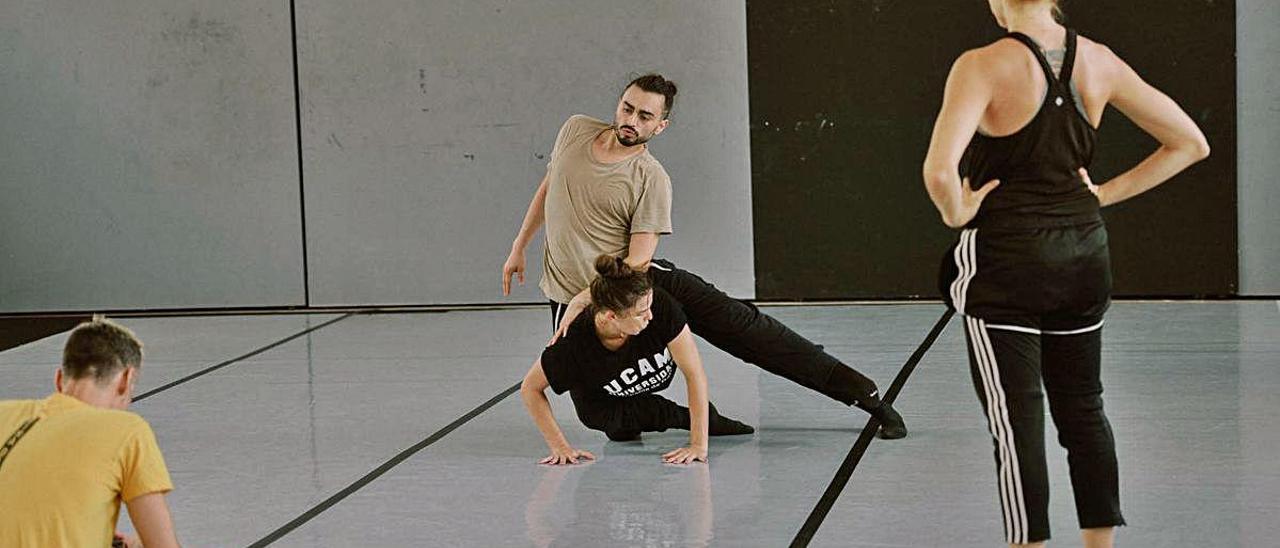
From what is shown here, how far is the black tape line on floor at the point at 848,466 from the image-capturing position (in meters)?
4.19

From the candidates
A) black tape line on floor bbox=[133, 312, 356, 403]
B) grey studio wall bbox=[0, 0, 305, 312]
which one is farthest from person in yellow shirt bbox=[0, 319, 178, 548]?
grey studio wall bbox=[0, 0, 305, 312]

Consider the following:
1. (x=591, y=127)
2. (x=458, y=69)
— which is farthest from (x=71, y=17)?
(x=591, y=127)

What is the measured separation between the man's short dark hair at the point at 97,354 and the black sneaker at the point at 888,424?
293cm

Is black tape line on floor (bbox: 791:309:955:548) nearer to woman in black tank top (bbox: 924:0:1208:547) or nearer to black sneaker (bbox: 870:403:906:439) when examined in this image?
black sneaker (bbox: 870:403:906:439)

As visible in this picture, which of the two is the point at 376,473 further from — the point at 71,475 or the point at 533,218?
the point at 71,475

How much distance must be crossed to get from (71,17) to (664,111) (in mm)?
5146

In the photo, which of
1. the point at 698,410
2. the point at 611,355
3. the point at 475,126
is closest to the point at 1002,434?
the point at 698,410

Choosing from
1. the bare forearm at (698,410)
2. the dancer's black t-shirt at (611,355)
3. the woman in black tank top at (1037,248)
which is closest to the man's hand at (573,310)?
the dancer's black t-shirt at (611,355)

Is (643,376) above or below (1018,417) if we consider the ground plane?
below

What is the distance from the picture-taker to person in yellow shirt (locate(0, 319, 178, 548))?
109 inches

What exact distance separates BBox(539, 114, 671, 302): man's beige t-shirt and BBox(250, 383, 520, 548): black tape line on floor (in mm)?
697

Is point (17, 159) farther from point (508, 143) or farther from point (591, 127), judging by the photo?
point (591, 127)

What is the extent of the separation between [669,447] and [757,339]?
1.45 ft

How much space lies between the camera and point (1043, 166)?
3166 mm
